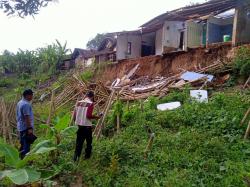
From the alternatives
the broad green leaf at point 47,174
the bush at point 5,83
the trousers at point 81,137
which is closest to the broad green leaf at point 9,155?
the broad green leaf at point 47,174

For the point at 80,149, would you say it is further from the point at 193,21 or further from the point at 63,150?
the point at 193,21

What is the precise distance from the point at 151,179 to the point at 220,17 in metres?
10.6

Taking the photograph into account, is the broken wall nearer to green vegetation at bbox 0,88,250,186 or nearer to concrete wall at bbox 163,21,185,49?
concrete wall at bbox 163,21,185,49

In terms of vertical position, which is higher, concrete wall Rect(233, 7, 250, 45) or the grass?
concrete wall Rect(233, 7, 250, 45)

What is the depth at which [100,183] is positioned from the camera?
232 inches

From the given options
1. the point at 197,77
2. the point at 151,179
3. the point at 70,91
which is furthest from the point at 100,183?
the point at 70,91

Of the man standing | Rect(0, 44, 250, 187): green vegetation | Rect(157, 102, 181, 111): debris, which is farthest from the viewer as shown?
Rect(157, 102, 181, 111): debris

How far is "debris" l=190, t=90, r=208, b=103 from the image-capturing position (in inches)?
394

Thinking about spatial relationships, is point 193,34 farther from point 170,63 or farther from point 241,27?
point 241,27

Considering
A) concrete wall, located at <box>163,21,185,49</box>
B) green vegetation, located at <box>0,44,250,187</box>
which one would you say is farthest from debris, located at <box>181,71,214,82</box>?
concrete wall, located at <box>163,21,185,49</box>

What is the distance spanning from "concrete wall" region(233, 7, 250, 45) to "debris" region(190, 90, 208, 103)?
3113mm

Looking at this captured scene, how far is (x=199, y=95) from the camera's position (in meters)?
10.1

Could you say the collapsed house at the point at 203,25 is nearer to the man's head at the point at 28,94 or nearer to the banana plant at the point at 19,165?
the man's head at the point at 28,94

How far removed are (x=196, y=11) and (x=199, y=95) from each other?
7137 mm
